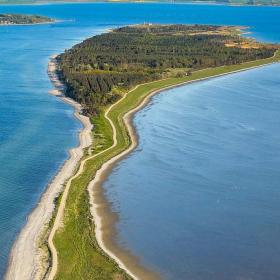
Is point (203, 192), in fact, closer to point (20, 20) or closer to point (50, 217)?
point (50, 217)

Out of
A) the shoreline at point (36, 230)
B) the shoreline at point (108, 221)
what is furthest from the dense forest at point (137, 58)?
the shoreline at point (36, 230)

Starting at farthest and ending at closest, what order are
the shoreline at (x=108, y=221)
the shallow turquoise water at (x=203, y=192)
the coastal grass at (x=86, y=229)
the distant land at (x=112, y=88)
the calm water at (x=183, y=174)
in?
the calm water at (x=183, y=174) < the shallow turquoise water at (x=203, y=192) < the distant land at (x=112, y=88) < the shoreline at (x=108, y=221) < the coastal grass at (x=86, y=229)

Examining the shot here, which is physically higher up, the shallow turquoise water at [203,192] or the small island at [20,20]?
the small island at [20,20]

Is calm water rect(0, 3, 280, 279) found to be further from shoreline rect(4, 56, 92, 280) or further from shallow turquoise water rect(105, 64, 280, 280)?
shoreline rect(4, 56, 92, 280)

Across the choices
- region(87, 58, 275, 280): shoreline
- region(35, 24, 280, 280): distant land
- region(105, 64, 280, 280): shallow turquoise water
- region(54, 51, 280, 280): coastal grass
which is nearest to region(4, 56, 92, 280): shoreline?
region(35, 24, 280, 280): distant land

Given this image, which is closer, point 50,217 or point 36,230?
point 36,230

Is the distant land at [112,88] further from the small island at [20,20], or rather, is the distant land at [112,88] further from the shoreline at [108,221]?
the small island at [20,20]

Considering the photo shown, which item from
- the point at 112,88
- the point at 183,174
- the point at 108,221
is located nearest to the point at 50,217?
the point at 108,221
